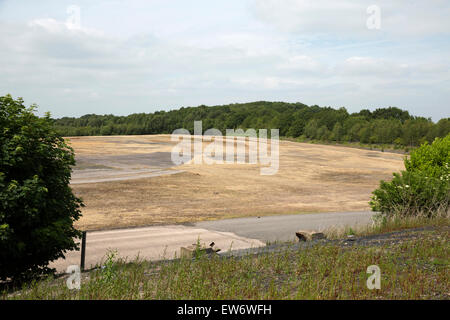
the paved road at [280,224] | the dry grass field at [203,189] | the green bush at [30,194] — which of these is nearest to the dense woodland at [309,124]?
the dry grass field at [203,189]

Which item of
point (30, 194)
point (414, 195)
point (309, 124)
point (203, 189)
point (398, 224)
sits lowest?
point (203, 189)

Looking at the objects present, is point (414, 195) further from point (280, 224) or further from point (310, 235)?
point (280, 224)

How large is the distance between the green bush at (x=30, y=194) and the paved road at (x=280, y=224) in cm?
845

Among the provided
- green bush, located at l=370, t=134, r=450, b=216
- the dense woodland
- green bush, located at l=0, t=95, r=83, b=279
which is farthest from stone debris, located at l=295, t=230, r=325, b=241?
the dense woodland

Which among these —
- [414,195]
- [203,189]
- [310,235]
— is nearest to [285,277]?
[310,235]

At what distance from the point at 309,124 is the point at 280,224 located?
10149 cm

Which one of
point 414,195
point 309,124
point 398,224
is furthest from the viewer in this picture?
point 309,124

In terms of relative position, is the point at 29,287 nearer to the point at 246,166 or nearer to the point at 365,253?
the point at 365,253

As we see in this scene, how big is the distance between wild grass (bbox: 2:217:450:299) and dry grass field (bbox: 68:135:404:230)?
10131 millimetres

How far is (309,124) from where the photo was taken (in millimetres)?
115500

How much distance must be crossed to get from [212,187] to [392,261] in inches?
967

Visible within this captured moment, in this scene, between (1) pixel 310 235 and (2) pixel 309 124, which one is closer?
(1) pixel 310 235

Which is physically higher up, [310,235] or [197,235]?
[310,235]
